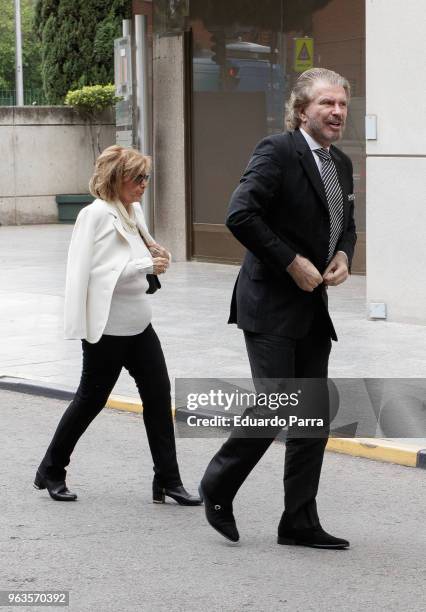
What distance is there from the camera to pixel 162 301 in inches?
534

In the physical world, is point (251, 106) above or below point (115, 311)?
above

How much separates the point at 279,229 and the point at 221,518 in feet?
4.12

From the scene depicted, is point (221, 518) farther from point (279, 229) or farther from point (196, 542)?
point (279, 229)

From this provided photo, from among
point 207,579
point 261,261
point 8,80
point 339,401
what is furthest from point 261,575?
point 8,80

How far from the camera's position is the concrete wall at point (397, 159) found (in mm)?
11445

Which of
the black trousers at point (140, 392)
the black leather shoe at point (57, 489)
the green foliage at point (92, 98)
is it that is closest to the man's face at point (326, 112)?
the black trousers at point (140, 392)

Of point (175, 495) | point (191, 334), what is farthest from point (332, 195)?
point (191, 334)

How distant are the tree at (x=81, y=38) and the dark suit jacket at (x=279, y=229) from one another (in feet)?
77.3

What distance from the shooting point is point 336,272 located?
5.23 meters

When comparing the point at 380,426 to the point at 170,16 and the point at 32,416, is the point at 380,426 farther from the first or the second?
the point at 170,16

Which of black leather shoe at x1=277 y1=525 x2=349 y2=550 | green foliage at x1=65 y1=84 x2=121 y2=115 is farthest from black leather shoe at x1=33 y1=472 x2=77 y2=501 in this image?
green foliage at x1=65 y1=84 x2=121 y2=115

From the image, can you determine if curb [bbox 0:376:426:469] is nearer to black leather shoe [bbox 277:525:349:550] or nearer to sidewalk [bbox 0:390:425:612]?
sidewalk [bbox 0:390:425:612]

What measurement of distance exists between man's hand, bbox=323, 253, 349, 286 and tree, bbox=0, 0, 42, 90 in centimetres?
5583

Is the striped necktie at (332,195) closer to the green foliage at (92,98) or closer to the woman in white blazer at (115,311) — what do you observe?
the woman in white blazer at (115,311)
